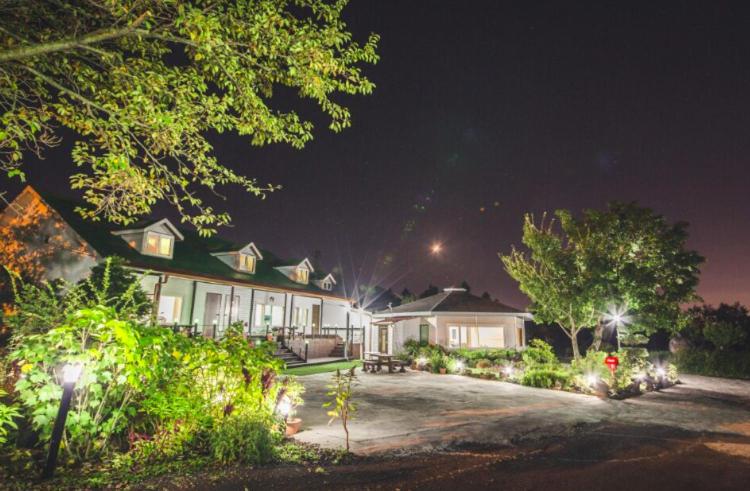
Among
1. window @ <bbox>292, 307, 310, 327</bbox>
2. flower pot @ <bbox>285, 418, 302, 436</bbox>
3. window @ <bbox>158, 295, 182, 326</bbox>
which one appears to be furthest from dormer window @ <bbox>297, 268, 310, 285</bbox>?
flower pot @ <bbox>285, 418, 302, 436</bbox>

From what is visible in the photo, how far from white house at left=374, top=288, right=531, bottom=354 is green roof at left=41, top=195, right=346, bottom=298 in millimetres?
5717

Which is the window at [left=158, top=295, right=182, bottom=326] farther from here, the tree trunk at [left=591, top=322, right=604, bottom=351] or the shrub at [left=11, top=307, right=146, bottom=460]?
the tree trunk at [left=591, top=322, right=604, bottom=351]

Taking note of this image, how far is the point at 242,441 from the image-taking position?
5383mm

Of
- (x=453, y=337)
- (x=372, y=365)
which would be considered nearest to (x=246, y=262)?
(x=372, y=365)

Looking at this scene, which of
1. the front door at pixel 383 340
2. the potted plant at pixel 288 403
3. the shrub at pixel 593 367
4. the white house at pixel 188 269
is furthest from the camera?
the front door at pixel 383 340

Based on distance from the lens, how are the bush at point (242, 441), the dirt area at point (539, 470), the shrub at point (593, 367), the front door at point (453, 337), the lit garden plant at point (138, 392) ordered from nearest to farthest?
the lit garden plant at point (138, 392) < the dirt area at point (539, 470) < the bush at point (242, 441) < the shrub at point (593, 367) < the front door at point (453, 337)

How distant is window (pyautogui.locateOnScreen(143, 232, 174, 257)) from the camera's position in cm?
2125

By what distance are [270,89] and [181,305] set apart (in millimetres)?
19081

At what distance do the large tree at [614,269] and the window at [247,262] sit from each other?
17.4m

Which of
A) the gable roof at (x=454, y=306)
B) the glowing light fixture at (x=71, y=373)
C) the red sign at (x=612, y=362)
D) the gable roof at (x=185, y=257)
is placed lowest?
the red sign at (x=612, y=362)

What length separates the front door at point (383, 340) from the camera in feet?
94.9

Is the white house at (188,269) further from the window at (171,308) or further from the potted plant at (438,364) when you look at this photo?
the potted plant at (438,364)

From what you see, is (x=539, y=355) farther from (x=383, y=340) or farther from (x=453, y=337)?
(x=383, y=340)

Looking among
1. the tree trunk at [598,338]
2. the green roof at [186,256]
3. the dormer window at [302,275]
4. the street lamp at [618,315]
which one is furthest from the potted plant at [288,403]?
the dormer window at [302,275]
